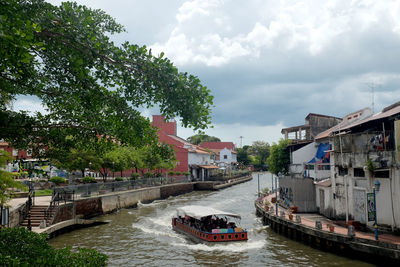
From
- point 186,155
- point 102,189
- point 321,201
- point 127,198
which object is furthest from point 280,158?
point 186,155

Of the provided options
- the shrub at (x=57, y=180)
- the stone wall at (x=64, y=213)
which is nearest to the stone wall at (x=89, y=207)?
the stone wall at (x=64, y=213)

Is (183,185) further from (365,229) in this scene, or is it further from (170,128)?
(365,229)

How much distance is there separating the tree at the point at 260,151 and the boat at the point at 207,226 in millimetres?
120465

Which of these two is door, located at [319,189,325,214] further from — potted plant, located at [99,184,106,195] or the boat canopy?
potted plant, located at [99,184,106,195]

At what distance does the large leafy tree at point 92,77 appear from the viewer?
825 cm

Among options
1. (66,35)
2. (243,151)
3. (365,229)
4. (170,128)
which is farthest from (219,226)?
(243,151)

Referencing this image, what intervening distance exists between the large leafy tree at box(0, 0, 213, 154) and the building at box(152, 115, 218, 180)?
61.4 metres

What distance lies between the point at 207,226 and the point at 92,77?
17832mm

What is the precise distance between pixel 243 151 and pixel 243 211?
105 m

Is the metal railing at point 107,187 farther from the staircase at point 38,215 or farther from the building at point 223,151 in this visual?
the building at point 223,151

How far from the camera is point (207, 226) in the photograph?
2491cm

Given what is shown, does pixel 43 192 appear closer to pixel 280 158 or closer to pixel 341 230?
pixel 341 230

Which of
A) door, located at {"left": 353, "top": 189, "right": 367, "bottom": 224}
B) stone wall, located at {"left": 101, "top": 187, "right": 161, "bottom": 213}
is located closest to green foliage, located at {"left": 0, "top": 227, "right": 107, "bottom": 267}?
door, located at {"left": 353, "top": 189, "right": 367, "bottom": 224}

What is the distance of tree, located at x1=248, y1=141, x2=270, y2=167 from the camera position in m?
147
